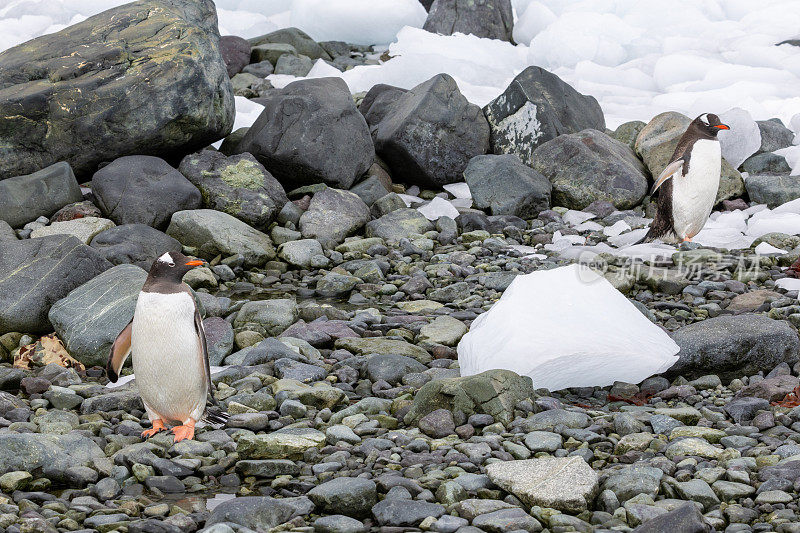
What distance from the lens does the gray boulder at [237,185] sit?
319 inches

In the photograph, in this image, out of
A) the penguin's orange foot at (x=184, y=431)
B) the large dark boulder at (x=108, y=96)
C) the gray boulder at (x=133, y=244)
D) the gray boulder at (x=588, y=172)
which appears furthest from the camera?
the gray boulder at (x=588, y=172)

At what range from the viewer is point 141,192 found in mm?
7691

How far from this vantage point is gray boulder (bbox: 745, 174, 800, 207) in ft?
28.0

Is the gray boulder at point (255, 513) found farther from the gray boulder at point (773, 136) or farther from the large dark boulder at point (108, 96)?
the gray boulder at point (773, 136)

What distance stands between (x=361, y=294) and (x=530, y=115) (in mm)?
4486

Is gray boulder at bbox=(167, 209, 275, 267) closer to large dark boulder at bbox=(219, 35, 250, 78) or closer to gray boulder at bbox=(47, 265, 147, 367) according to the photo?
gray boulder at bbox=(47, 265, 147, 367)

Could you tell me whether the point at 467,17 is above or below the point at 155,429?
above

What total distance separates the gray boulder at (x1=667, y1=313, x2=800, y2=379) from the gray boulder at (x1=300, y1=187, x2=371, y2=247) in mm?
4214

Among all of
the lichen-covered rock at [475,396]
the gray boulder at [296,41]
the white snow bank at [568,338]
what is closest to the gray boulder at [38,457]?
the lichen-covered rock at [475,396]

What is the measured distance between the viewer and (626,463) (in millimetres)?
3357

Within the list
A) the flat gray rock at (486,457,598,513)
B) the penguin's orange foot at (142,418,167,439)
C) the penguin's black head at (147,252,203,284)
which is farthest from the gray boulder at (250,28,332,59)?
the flat gray rock at (486,457,598,513)

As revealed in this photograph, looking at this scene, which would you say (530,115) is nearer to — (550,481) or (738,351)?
(738,351)

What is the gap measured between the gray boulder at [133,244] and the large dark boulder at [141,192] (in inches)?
14.4

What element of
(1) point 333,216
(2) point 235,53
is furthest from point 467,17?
(1) point 333,216
